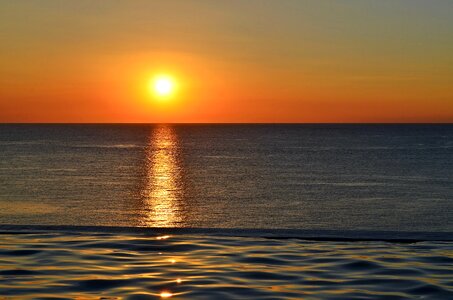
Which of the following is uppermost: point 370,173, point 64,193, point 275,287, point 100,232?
point 370,173

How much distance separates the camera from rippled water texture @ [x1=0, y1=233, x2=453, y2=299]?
9156 mm

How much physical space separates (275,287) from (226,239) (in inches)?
169

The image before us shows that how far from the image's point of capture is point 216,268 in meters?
10.7

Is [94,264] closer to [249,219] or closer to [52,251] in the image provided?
[52,251]

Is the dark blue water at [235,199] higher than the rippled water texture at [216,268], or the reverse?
the dark blue water at [235,199]

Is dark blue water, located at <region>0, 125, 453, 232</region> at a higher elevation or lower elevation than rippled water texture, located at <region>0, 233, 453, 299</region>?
higher

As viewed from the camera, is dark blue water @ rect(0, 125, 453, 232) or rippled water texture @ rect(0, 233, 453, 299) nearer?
rippled water texture @ rect(0, 233, 453, 299)

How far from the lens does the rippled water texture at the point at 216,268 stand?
9.16m

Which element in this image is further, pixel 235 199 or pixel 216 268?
pixel 235 199

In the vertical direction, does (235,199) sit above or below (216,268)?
above

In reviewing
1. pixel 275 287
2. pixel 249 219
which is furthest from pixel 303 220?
pixel 275 287

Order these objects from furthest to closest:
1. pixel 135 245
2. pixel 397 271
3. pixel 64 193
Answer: pixel 64 193 → pixel 135 245 → pixel 397 271

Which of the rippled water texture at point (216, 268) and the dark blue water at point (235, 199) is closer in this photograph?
the rippled water texture at point (216, 268)

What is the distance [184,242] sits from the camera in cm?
1320
